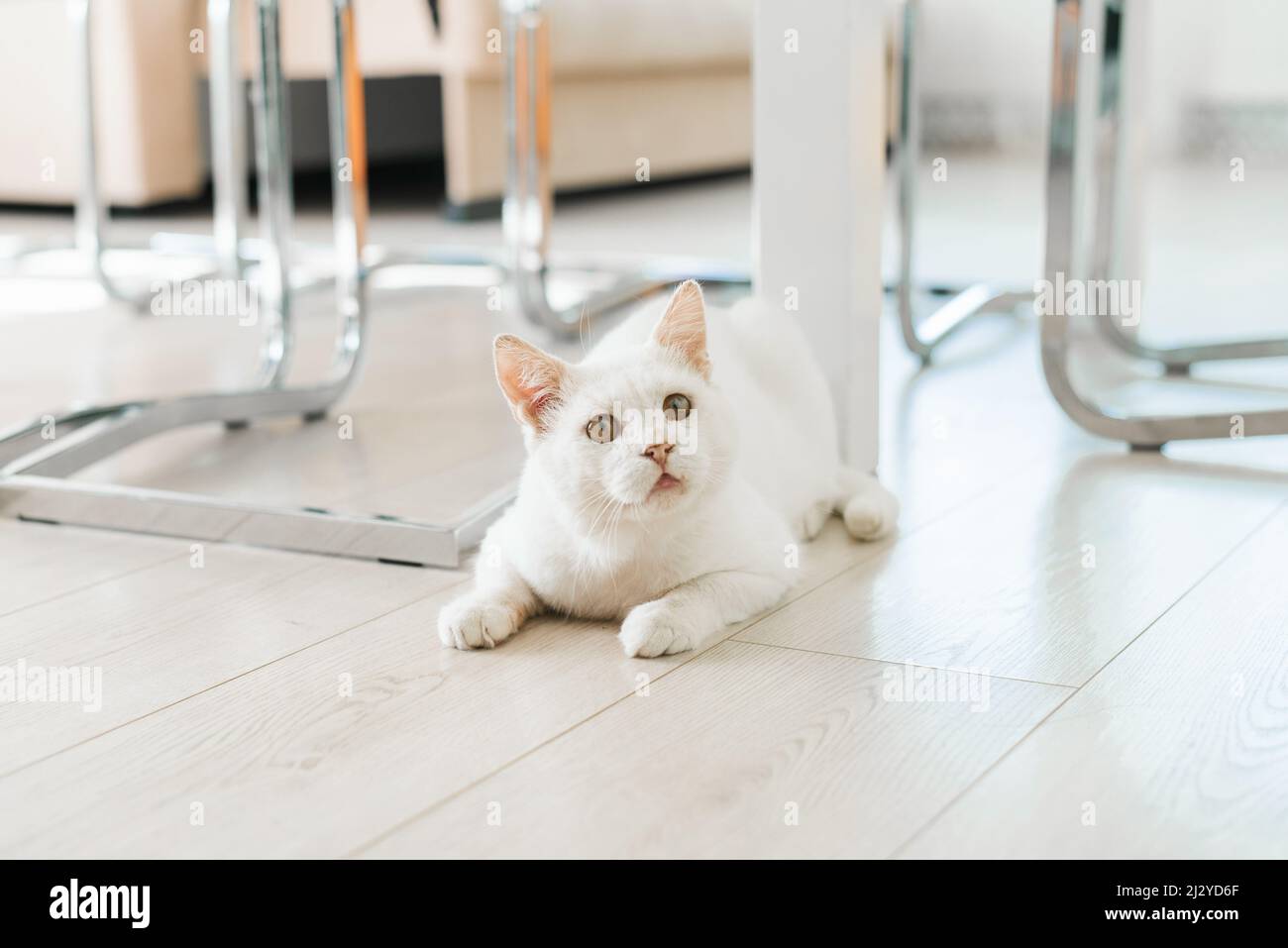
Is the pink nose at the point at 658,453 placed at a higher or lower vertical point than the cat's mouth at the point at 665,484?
higher

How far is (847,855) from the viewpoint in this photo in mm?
824

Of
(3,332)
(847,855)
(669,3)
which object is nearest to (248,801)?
(847,855)

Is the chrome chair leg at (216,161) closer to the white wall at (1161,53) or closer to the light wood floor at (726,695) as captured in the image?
the light wood floor at (726,695)

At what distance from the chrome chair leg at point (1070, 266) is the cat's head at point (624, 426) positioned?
2.35 feet

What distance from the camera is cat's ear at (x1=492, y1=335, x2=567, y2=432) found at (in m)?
1.11

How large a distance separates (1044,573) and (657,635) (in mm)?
407

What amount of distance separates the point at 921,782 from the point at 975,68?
450 cm

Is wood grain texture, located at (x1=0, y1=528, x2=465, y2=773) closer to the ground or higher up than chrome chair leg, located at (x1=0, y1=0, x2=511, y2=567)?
closer to the ground

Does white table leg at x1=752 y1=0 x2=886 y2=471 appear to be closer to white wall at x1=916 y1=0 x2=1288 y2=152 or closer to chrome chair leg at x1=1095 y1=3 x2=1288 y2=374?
chrome chair leg at x1=1095 y1=3 x2=1288 y2=374

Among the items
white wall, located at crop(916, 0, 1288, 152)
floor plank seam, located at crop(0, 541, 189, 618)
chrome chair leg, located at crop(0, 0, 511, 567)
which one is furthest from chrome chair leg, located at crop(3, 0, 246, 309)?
white wall, located at crop(916, 0, 1288, 152)

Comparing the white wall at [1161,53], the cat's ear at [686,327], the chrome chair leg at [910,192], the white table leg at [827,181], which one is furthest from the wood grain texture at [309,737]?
the white wall at [1161,53]

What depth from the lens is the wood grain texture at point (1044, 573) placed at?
116 cm

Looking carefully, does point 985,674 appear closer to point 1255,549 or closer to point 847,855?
point 847,855

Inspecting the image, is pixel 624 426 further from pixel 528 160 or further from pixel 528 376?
pixel 528 160
